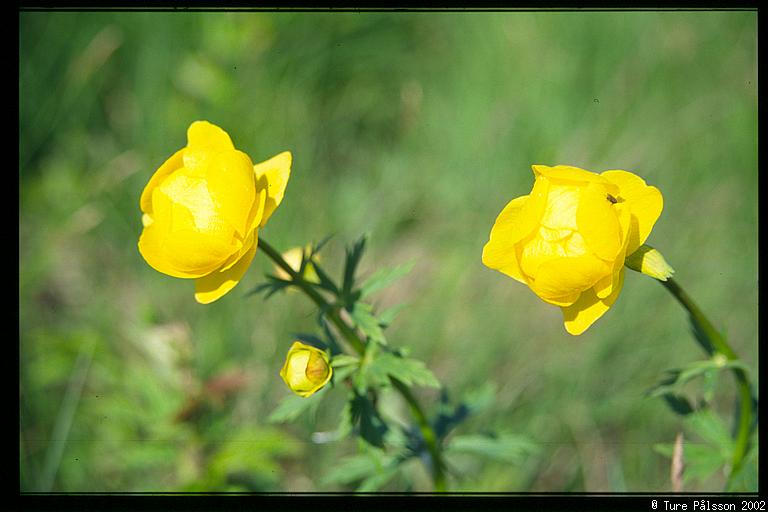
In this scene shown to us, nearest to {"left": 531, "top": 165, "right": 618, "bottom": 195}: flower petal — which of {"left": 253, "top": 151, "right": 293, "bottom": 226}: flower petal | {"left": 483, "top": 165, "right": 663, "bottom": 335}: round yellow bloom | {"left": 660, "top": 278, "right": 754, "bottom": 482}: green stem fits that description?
{"left": 483, "top": 165, "right": 663, "bottom": 335}: round yellow bloom

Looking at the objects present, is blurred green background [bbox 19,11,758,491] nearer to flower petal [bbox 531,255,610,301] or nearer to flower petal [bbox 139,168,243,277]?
flower petal [bbox 139,168,243,277]

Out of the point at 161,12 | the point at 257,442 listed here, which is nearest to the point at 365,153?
the point at 161,12

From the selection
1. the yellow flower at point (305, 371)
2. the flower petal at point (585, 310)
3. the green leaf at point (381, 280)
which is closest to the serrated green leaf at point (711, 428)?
the flower petal at point (585, 310)

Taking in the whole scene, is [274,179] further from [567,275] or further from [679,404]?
[679,404]

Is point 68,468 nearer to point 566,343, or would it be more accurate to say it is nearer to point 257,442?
point 257,442

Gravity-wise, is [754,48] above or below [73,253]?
above

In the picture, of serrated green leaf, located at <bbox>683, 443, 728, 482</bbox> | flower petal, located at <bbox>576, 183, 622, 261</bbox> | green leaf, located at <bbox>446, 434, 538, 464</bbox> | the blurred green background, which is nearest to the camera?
flower petal, located at <bbox>576, 183, 622, 261</bbox>
